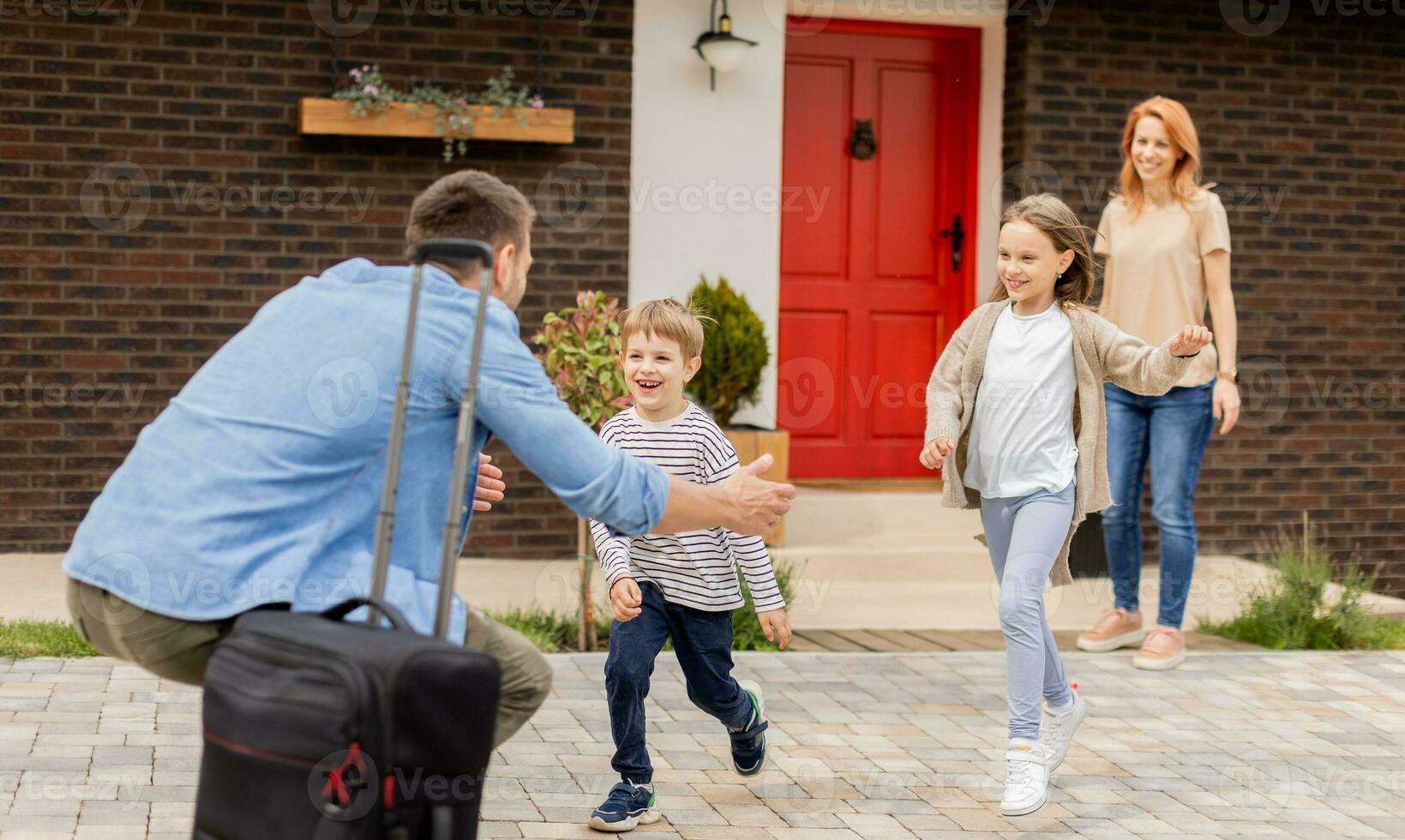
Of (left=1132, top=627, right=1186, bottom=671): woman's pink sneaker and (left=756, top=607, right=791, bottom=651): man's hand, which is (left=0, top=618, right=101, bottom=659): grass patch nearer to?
(left=756, top=607, right=791, bottom=651): man's hand

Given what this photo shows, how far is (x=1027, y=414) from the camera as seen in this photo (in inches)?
180

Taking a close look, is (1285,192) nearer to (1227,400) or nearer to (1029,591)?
(1227,400)

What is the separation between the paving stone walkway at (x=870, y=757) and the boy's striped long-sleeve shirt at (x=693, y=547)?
625 mm

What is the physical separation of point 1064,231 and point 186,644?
9.17 feet

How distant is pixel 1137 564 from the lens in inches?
260

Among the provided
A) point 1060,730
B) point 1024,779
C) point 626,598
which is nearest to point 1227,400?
point 1060,730

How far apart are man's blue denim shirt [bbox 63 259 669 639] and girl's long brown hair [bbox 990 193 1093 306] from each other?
2.03 m

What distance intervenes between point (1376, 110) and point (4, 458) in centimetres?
815

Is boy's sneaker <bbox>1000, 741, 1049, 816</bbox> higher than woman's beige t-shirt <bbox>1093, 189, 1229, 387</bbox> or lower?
lower

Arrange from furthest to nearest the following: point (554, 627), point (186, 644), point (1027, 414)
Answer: point (554, 627), point (1027, 414), point (186, 644)

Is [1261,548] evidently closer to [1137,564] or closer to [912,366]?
[912,366]

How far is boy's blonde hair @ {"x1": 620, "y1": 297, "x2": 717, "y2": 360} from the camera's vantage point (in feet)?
13.7

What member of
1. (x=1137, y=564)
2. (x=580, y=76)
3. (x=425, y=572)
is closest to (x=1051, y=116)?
(x=580, y=76)

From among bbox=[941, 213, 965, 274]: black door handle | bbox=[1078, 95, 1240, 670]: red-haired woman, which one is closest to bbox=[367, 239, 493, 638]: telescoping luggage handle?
bbox=[1078, 95, 1240, 670]: red-haired woman
